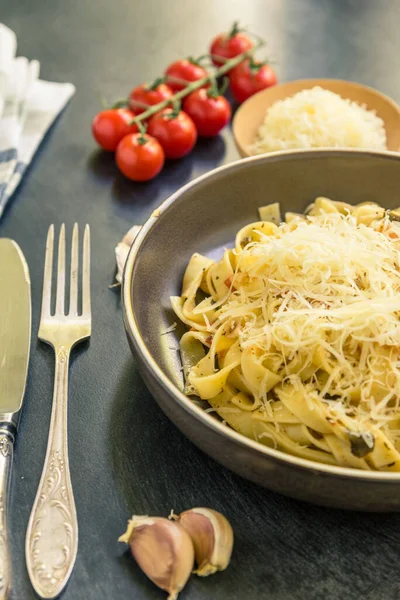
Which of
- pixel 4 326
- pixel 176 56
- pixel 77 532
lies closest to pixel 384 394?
pixel 77 532

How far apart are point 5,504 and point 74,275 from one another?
0.86 meters

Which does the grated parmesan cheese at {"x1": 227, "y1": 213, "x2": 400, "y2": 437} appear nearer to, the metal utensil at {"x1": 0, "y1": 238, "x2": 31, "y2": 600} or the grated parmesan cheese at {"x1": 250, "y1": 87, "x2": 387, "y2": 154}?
the metal utensil at {"x1": 0, "y1": 238, "x2": 31, "y2": 600}

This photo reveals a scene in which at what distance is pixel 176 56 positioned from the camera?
3629mm

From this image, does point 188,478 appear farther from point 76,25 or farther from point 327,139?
point 76,25

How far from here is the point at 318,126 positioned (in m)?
2.80

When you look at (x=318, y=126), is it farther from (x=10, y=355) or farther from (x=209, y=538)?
(x=209, y=538)

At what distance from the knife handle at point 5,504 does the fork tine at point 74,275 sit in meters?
0.50

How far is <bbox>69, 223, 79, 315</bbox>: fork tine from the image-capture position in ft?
7.22

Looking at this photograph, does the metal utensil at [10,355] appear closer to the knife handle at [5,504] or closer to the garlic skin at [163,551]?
the knife handle at [5,504]

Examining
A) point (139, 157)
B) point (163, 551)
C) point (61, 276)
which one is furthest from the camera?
point (139, 157)

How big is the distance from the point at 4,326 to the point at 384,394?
44.2 inches

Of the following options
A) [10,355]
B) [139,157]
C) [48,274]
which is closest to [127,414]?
[10,355]

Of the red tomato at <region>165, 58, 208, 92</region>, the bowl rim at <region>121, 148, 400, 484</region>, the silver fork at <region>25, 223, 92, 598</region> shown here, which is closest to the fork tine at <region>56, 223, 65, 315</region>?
the silver fork at <region>25, 223, 92, 598</region>

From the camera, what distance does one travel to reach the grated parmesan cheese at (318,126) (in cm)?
278
